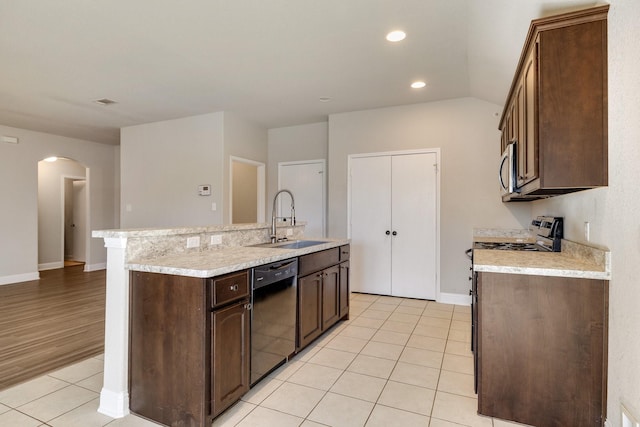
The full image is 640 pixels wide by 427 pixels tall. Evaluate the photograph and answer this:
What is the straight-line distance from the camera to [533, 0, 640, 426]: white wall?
56.1 inches

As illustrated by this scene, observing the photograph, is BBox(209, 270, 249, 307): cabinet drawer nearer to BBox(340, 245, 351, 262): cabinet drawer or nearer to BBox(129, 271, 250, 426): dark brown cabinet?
BBox(129, 271, 250, 426): dark brown cabinet

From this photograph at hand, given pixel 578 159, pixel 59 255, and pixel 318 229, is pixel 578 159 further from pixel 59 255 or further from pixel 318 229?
pixel 59 255

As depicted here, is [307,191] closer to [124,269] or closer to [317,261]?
[317,261]

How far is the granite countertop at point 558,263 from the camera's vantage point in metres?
1.74

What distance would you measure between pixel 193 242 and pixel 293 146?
369 centimetres

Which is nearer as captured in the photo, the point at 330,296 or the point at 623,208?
the point at 623,208

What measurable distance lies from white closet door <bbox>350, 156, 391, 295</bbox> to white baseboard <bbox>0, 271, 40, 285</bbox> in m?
5.65

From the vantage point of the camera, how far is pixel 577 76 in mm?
1733

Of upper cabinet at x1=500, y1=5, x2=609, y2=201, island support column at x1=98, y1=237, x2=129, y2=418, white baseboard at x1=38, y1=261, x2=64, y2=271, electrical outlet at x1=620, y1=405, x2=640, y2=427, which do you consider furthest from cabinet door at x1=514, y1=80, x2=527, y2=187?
white baseboard at x1=38, y1=261, x2=64, y2=271

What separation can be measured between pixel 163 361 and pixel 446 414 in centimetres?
165

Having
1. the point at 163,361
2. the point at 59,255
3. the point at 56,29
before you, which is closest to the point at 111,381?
the point at 163,361

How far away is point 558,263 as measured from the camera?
1936mm

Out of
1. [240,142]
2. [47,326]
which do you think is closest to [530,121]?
[240,142]

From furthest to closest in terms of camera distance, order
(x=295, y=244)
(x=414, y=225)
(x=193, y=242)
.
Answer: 1. (x=414, y=225)
2. (x=295, y=244)
3. (x=193, y=242)
